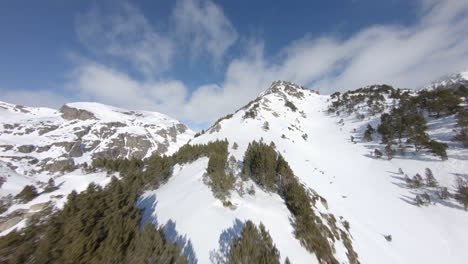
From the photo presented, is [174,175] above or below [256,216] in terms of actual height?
above

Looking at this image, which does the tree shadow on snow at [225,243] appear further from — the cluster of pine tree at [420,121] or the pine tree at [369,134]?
the pine tree at [369,134]

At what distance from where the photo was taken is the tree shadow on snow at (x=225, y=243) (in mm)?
5936

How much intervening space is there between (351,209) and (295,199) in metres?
9.46

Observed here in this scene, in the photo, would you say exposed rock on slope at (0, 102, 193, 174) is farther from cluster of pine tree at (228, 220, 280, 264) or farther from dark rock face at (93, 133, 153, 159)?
cluster of pine tree at (228, 220, 280, 264)

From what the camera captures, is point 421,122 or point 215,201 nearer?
point 215,201

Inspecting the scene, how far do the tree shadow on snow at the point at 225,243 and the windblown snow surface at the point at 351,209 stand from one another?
4cm

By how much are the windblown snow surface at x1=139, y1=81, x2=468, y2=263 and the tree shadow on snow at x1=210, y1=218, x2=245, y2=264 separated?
0.04 metres

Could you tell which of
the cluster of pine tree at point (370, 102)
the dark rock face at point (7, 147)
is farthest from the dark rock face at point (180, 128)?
the cluster of pine tree at point (370, 102)

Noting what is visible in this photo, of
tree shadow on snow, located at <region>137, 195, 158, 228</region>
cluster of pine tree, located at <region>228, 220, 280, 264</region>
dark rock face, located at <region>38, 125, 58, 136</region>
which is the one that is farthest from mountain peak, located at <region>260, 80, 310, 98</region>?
dark rock face, located at <region>38, 125, 58, 136</region>

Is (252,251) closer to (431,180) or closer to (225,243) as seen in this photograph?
(225,243)

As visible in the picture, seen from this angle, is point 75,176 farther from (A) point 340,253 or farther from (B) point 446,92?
(B) point 446,92

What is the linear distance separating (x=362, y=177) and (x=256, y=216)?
1888 cm

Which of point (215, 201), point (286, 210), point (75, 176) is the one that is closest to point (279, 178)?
point (286, 210)

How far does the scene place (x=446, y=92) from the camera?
2480 centimetres
